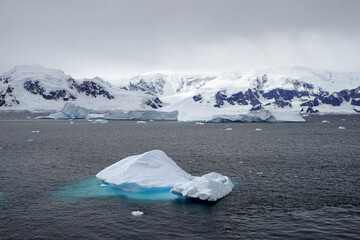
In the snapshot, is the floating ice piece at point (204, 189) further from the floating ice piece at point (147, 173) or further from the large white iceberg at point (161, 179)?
the floating ice piece at point (147, 173)

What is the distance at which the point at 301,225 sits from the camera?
1611cm

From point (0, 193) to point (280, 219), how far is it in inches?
705

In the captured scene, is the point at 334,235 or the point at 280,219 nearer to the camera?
the point at 334,235

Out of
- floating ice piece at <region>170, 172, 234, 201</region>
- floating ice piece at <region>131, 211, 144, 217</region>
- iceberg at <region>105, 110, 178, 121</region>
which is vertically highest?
iceberg at <region>105, 110, 178, 121</region>

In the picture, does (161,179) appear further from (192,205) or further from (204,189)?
(192,205)

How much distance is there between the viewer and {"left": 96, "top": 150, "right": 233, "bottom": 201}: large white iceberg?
2027 cm

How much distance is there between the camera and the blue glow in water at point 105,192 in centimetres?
2122

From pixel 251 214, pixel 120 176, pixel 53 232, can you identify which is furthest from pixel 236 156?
pixel 53 232

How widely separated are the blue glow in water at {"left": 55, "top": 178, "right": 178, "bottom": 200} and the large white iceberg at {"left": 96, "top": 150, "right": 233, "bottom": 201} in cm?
35

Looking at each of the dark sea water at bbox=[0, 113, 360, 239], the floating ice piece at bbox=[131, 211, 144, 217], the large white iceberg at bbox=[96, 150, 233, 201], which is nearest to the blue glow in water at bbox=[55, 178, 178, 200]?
the dark sea water at bbox=[0, 113, 360, 239]

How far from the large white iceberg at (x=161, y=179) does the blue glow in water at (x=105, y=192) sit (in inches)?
13.9

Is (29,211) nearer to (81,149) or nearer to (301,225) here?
(301,225)

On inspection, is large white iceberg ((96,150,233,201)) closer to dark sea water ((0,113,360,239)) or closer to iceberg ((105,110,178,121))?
dark sea water ((0,113,360,239))

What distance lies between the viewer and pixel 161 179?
2286 cm
